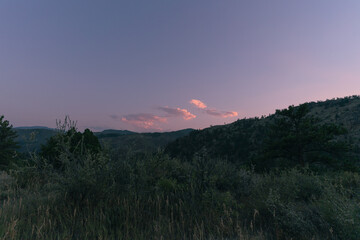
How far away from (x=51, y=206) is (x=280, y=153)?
2007cm

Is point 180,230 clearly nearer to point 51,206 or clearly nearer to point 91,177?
point 91,177

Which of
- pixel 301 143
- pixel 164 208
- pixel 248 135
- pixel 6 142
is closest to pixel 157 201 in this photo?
pixel 164 208

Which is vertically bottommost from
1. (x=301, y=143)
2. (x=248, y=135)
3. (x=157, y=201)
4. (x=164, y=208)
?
(x=164, y=208)

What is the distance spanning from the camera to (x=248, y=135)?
47281mm

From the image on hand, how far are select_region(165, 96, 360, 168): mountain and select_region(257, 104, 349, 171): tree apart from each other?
832cm

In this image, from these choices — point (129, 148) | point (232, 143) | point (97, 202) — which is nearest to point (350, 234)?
point (97, 202)

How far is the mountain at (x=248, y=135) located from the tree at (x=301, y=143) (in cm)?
832

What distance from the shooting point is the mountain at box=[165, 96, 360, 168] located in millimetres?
36150

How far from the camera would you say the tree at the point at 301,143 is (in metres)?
18.2

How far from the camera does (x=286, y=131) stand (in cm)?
1986

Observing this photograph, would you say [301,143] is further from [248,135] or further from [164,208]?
[248,135]

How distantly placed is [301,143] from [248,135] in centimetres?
2890

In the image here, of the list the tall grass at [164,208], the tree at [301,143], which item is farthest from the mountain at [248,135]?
the tall grass at [164,208]

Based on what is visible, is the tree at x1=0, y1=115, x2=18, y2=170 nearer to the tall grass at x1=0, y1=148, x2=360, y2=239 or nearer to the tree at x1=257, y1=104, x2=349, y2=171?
the tall grass at x1=0, y1=148, x2=360, y2=239
